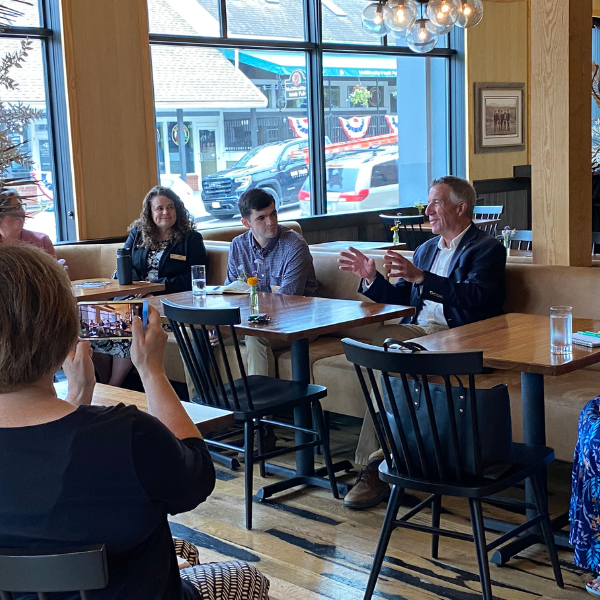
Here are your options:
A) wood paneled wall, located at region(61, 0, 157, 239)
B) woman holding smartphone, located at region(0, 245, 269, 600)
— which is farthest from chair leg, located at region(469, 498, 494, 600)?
wood paneled wall, located at region(61, 0, 157, 239)

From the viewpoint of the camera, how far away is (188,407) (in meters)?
2.35

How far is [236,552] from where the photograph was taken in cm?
326

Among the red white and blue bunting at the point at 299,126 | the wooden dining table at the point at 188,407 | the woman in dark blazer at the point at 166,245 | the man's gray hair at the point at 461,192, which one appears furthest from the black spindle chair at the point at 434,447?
the red white and blue bunting at the point at 299,126

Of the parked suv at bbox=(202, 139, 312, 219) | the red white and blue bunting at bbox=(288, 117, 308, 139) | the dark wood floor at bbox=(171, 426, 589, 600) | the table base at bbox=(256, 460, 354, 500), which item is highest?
the red white and blue bunting at bbox=(288, 117, 308, 139)

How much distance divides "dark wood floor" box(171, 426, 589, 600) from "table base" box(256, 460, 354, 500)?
4 cm

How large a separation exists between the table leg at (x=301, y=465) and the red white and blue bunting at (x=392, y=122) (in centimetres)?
684

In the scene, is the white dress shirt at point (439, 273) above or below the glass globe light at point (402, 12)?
below

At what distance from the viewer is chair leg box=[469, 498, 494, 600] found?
2.49 meters

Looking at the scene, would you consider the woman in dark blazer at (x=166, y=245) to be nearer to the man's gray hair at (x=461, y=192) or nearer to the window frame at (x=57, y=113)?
the window frame at (x=57, y=113)

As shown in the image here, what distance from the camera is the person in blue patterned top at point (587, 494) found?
263cm

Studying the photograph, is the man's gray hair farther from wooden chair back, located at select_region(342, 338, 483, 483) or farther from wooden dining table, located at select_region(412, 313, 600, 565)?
wooden chair back, located at select_region(342, 338, 483, 483)

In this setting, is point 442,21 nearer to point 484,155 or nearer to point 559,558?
point 559,558

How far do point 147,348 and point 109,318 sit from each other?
6.9 inches

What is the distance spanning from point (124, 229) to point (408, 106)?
15.3 feet
